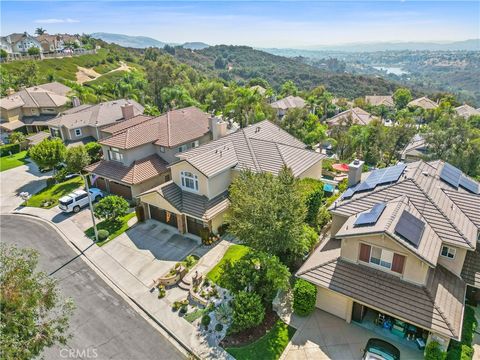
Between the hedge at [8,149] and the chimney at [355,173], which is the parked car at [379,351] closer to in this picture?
the chimney at [355,173]

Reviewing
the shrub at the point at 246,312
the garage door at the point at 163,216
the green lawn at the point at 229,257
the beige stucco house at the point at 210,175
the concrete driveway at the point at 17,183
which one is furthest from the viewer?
→ the concrete driveway at the point at 17,183

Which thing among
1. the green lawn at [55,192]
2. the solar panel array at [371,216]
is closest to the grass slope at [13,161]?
the green lawn at [55,192]

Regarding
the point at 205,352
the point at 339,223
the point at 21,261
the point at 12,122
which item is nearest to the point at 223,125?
the point at 339,223

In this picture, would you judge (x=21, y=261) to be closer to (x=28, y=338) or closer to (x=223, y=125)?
(x=28, y=338)

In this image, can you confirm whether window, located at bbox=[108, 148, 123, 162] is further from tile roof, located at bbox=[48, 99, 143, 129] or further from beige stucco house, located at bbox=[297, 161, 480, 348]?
beige stucco house, located at bbox=[297, 161, 480, 348]

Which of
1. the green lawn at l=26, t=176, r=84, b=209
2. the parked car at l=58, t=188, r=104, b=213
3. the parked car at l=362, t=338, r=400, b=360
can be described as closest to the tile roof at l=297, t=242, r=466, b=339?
the parked car at l=362, t=338, r=400, b=360

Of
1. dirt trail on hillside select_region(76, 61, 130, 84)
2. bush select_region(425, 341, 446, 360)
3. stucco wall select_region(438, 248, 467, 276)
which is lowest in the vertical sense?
bush select_region(425, 341, 446, 360)

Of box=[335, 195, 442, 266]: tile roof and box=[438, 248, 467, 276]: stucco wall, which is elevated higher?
box=[335, 195, 442, 266]: tile roof

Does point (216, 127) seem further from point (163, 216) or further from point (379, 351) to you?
point (379, 351)
